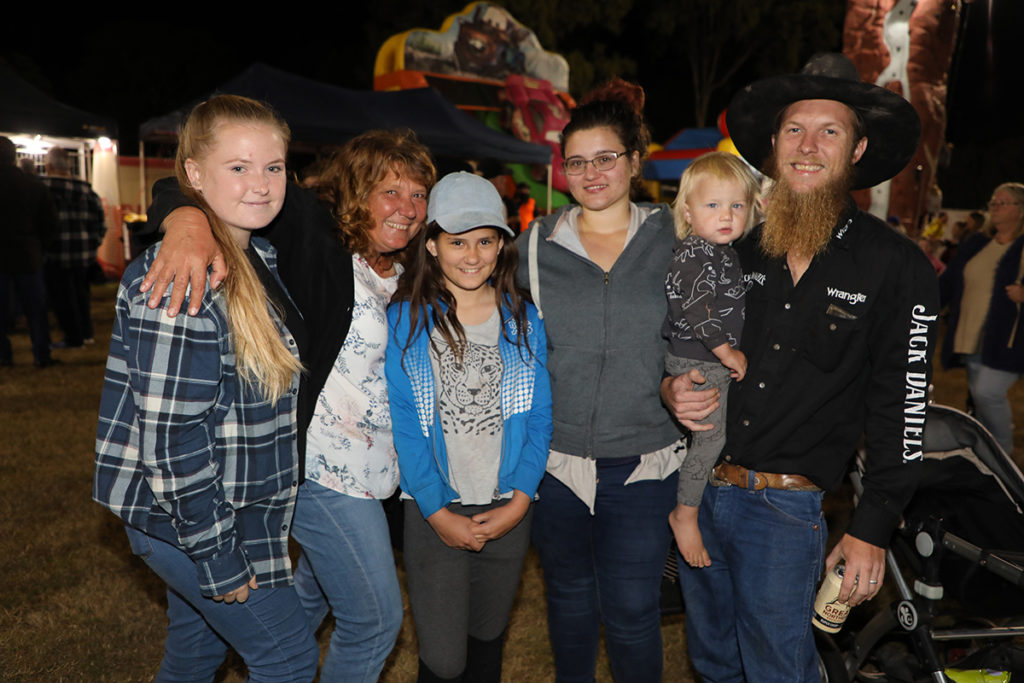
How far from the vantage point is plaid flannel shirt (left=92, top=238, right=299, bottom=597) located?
1.89 meters

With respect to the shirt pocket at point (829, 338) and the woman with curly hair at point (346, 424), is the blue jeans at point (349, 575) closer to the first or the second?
the woman with curly hair at point (346, 424)

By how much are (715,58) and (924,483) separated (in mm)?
34551

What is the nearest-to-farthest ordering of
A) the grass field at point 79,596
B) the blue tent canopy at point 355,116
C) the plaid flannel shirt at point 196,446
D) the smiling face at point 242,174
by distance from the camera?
Answer: 1. the plaid flannel shirt at point 196,446
2. the smiling face at point 242,174
3. the grass field at point 79,596
4. the blue tent canopy at point 355,116

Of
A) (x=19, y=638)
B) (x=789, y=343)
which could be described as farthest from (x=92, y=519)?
(x=789, y=343)

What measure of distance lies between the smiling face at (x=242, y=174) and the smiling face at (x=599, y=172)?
3.53 ft

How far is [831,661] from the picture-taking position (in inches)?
119

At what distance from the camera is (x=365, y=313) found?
253 centimetres

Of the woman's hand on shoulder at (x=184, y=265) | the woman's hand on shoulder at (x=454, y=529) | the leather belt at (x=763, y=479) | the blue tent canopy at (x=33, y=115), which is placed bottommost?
the woman's hand on shoulder at (x=454, y=529)

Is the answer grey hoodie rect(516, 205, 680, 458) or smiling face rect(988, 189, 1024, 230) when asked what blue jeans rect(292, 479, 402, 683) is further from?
smiling face rect(988, 189, 1024, 230)

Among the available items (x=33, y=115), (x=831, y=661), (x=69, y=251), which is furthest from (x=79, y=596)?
(x=33, y=115)

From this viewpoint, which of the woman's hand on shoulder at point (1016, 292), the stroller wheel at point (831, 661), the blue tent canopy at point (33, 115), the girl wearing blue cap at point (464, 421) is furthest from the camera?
the blue tent canopy at point (33, 115)

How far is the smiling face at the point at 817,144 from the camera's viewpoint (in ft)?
8.14

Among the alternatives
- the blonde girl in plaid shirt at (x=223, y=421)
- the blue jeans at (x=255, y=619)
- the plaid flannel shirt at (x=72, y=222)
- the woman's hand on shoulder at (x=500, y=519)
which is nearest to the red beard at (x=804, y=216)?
the woman's hand on shoulder at (x=500, y=519)

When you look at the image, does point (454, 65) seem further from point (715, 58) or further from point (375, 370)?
point (715, 58)
